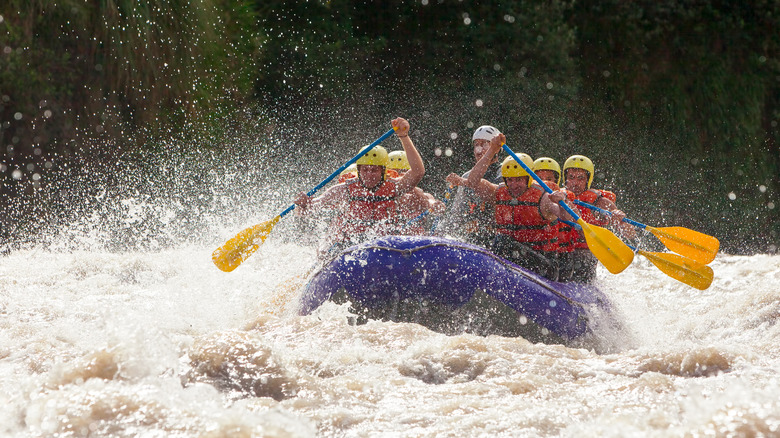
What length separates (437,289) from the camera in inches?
165

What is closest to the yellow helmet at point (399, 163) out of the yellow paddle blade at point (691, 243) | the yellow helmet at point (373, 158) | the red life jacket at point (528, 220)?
the yellow helmet at point (373, 158)

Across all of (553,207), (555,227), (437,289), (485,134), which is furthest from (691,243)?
(437,289)

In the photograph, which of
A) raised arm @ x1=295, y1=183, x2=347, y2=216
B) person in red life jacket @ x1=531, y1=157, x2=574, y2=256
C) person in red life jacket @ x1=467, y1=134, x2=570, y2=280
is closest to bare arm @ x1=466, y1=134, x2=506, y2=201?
person in red life jacket @ x1=467, y1=134, x2=570, y2=280

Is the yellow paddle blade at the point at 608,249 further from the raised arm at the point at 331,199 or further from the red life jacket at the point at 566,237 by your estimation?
the raised arm at the point at 331,199

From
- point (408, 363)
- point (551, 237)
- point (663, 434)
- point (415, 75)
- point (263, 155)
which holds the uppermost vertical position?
point (415, 75)

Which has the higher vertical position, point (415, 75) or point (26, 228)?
point (415, 75)

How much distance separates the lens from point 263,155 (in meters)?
9.99

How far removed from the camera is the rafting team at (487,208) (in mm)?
5141

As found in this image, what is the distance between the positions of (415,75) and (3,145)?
5587 millimetres

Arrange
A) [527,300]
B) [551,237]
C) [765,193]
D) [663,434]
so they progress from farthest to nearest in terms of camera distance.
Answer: [765,193]
[551,237]
[527,300]
[663,434]

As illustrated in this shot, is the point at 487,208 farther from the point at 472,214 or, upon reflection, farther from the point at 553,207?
the point at 553,207

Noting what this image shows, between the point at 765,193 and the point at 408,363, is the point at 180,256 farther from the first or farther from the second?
the point at 765,193

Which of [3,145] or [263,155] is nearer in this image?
[3,145]

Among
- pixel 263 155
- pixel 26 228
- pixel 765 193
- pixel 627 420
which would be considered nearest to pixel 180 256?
pixel 26 228
